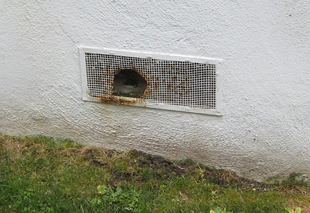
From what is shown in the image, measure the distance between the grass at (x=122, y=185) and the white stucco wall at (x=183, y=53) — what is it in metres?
0.13

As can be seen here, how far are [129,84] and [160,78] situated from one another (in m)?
0.38

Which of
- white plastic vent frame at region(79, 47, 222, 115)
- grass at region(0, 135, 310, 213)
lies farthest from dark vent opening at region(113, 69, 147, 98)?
grass at region(0, 135, 310, 213)

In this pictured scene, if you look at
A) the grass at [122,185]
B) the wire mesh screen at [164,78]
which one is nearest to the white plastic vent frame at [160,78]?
the wire mesh screen at [164,78]

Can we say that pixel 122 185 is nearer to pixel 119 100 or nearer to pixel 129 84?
pixel 119 100

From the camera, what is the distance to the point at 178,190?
3.67m

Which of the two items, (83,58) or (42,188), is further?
(83,58)

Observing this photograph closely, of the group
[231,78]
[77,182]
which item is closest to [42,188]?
[77,182]

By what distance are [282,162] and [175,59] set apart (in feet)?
3.98

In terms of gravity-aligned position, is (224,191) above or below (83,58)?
below

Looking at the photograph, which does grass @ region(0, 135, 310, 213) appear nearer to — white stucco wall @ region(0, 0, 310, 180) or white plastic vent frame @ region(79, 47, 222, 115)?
white stucco wall @ region(0, 0, 310, 180)

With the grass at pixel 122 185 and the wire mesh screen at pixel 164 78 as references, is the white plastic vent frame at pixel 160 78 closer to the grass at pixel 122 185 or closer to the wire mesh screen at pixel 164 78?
the wire mesh screen at pixel 164 78

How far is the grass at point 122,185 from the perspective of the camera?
136 inches

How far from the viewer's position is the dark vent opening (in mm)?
3967

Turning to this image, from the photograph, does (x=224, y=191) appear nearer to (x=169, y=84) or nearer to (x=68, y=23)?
(x=169, y=84)
